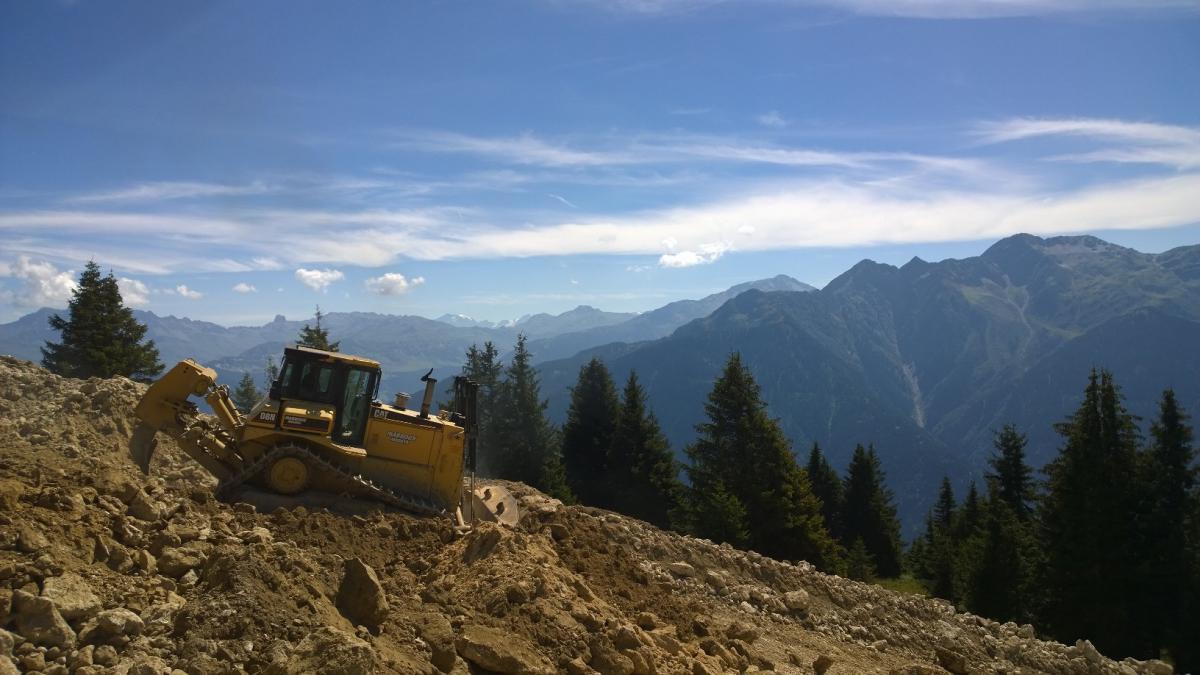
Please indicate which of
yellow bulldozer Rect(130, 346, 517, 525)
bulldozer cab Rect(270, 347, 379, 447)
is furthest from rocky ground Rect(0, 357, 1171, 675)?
bulldozer cab Rect(270, 347, 379, 447)

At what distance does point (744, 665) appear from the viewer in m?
9.41

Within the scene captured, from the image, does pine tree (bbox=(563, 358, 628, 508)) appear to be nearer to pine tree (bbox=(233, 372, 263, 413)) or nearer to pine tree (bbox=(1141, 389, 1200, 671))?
pine tree (bbox=(233, 372, 263, 413))

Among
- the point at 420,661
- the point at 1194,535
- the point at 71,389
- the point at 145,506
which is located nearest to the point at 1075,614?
the point at 1194,535

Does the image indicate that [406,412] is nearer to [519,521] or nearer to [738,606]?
[519,521]

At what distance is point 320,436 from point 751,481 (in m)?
17.4

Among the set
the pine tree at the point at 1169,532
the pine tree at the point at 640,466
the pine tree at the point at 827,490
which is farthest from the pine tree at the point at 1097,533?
the pine tree at the point at 827,490

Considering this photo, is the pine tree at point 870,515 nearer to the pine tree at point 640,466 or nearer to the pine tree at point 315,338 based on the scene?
the pine tree at point 640,466

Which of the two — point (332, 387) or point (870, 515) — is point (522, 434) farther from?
point (332, 387)

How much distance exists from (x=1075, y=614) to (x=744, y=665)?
59.6 ft

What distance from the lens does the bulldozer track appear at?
38.0 feet

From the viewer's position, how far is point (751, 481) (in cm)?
2614

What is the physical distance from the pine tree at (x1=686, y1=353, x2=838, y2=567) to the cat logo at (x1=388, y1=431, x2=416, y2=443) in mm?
12679

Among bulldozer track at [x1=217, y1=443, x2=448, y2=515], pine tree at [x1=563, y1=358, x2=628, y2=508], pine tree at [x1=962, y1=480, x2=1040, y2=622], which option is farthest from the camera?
pine tree at [x1=563, y1=358, x2=628, y2=508]

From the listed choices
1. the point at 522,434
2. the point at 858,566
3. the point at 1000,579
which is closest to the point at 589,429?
the point at 522,434
